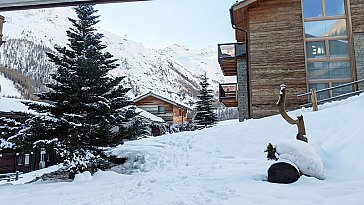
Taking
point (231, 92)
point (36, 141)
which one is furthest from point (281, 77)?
point (36, 141)

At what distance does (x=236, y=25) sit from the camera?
12.9 m

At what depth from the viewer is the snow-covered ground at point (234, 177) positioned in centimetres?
324

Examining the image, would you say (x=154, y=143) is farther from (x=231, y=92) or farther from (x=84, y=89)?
(x=231, y=92)

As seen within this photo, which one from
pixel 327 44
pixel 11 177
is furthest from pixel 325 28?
pixel 11 177

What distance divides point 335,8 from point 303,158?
868cm

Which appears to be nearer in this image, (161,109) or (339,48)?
(339,48)

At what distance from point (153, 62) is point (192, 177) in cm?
6795

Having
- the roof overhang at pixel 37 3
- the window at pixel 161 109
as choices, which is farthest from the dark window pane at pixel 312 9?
the window at pixel 161 109

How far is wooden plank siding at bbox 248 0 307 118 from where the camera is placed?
10383mm

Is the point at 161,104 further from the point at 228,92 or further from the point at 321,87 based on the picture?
the point at 321,87

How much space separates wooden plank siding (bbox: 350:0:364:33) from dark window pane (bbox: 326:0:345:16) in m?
0.30

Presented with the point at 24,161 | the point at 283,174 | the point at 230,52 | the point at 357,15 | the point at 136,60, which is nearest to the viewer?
the point at 283,174

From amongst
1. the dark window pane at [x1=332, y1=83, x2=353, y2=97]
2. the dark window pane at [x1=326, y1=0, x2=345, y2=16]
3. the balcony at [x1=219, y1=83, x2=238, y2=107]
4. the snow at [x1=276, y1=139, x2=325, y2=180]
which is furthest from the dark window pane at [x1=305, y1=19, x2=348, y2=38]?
the snow at [x1=276, y1=139, x2=325, y2=180]

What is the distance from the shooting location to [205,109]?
20.1m
